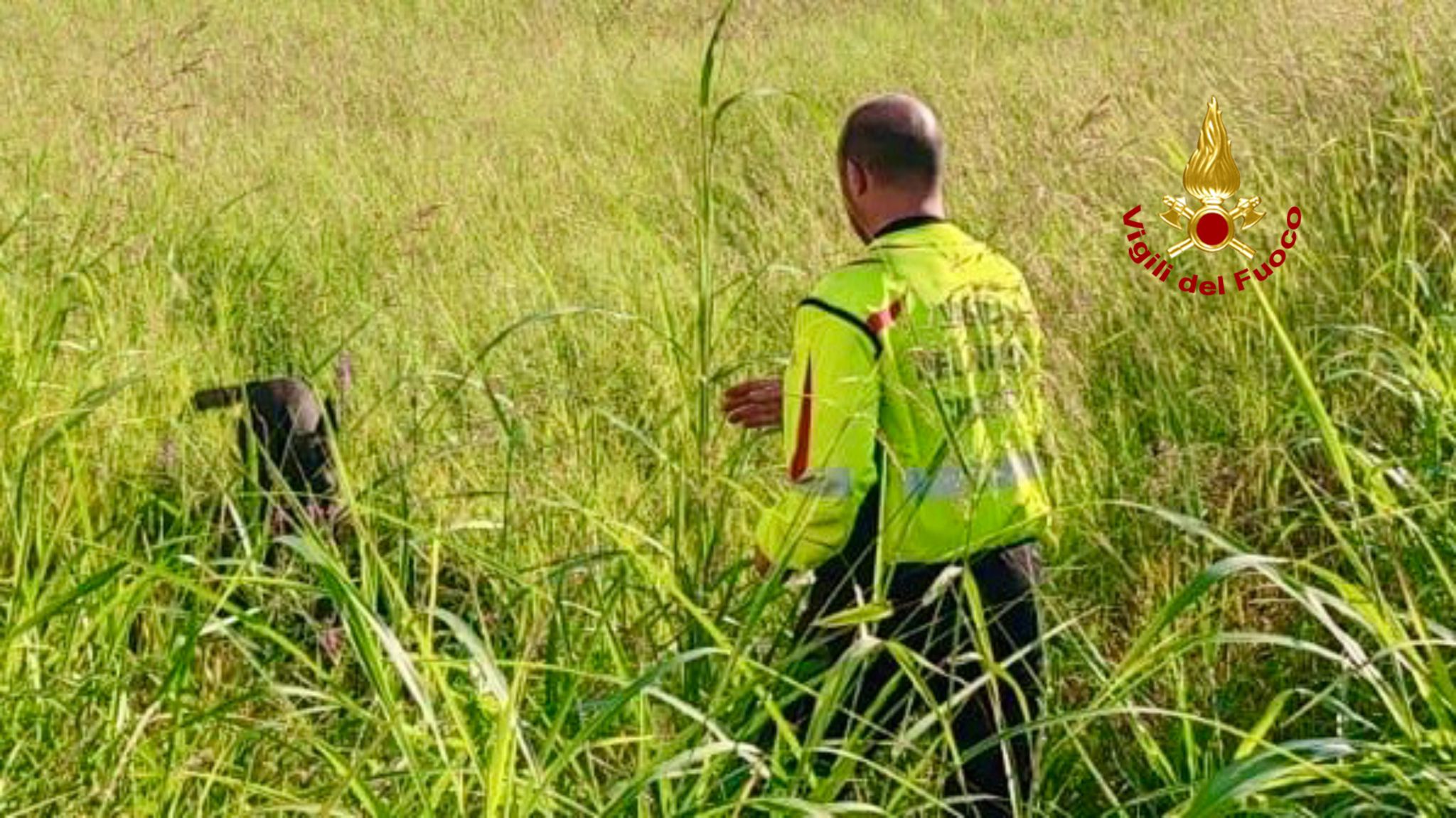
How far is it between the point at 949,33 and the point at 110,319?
702 cm

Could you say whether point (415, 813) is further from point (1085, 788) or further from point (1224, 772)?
point (1085, 788)

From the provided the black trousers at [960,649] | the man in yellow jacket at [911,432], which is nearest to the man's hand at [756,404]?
the man in yellow jacket at [911,432]

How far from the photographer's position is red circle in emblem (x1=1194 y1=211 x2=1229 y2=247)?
5.01 metres

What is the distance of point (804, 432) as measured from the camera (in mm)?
3094

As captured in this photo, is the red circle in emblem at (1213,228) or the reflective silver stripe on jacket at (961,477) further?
the red circle in emblem at (1213,228)

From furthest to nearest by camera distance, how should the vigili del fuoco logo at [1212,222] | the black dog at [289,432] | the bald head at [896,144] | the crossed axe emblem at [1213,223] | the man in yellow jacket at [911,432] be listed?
the crossed axe emblem at [1213,223], the vigili del fuoco logo at [1212,222], the black dog at [289,432], the bald head at [896,144], the man in yellow jacket at [911,432]

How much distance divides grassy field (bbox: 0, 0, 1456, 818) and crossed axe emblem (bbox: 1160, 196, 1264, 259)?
0.31ft

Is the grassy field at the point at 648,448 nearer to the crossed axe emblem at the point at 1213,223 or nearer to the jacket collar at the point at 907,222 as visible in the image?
the crossed axe emblem at the point at 1213,223

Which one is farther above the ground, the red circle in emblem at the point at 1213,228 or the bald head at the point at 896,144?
Result: the bald head at the point at 896,144

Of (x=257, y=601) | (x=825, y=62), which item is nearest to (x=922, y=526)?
(x=257, y=601)

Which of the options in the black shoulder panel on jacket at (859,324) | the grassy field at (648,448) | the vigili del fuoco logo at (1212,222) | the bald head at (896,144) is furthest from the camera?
the vigili del fuoco logo at (1212,222)

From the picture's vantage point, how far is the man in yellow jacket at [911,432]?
2943 millimetres

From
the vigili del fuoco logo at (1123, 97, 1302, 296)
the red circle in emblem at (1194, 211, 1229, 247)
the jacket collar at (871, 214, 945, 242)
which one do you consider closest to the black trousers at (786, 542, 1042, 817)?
the jacket collar at (871, 214, 945, 242)

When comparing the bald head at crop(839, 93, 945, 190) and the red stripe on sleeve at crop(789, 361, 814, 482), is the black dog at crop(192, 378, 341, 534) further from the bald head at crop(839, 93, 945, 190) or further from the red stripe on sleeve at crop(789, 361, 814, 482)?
the bald head at crop(839, 93, 945, 190)
